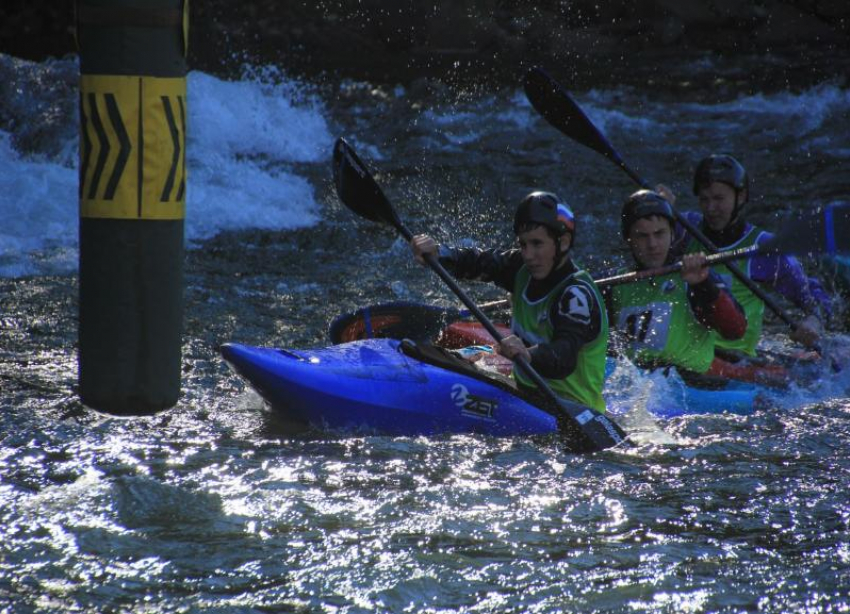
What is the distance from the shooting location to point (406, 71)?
1559cm

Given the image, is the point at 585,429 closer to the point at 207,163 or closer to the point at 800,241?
the point at 800,241

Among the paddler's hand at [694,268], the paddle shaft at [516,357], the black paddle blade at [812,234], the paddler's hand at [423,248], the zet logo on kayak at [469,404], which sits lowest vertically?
the zet logo on kayak at [469,404]

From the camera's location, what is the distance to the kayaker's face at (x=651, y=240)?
6284mm

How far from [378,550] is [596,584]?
0.73 metres

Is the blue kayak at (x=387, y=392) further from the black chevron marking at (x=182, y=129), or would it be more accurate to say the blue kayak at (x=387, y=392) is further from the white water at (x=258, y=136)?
the white water at (x=258, y=136)

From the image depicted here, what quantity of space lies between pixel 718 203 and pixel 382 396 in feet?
8.82

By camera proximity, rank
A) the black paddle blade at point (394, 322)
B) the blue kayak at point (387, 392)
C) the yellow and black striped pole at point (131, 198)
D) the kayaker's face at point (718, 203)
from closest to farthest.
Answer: the yellow and black striped pole at point (131, 198), the blue kayak at point (387, 392), the black paddle blade at point (394, 322), the kayaker's face at point (718, 203)

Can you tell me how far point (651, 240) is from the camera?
6367 millimetres

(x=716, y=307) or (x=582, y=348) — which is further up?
(x=716, y=307)

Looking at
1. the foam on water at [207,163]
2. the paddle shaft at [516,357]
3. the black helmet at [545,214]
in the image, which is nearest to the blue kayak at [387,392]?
the paddle shaft at [516,357]

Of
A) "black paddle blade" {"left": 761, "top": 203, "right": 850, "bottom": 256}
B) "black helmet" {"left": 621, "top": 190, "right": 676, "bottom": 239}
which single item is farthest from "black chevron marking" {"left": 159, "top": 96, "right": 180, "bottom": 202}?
"black paddle blade" {"left": 761, "top": 203, "right": 850, "bottom": 256}

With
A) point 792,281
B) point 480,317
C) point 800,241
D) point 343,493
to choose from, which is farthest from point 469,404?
point 792,281

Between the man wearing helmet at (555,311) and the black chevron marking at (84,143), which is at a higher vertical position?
the black chevron marking at (84,143)

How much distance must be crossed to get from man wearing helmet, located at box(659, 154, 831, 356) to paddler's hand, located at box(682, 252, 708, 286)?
28.3 inches
